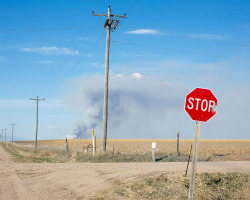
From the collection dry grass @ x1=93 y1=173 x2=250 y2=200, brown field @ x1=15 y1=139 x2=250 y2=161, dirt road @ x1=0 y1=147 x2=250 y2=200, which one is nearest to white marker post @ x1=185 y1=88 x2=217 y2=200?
dry grass @ x1=93 y1=173 x2=250 y2=200

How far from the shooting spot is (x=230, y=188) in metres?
11.8

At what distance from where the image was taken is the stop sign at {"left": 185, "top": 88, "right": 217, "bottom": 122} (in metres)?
7.14

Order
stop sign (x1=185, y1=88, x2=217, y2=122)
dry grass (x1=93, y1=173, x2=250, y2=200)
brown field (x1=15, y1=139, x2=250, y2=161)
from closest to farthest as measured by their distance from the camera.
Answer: stop sign (x1=185, y1=88, x2=217, y2=122) → dry grass (x1=93, y1=173, x2=250, y2=200) → brown field (x1=15, y1=139, x2=250, y2=161)

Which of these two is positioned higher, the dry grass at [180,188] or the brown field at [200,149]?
the dry grass at [180,188]

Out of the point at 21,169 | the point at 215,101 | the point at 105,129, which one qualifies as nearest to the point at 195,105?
the point at 215,101

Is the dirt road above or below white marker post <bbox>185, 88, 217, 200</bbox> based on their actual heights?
below

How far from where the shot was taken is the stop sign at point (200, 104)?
714 centimetres

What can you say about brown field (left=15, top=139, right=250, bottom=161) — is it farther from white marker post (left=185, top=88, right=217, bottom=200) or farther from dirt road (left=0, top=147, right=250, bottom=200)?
white marker post (left=185, top=88, right=217, bottom=200)

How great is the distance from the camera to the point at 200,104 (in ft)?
23.6

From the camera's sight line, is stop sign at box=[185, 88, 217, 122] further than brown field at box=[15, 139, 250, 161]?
No

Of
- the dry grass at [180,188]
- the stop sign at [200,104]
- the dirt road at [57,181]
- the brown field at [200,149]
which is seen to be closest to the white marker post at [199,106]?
the stop sign at [200,104]

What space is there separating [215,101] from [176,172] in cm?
668

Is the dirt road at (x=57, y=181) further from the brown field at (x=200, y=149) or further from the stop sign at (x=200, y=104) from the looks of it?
the brown field at (x=200, y=149)

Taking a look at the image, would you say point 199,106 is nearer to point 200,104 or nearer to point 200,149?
point 200,104
